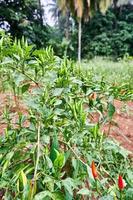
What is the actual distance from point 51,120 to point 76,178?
21 cm

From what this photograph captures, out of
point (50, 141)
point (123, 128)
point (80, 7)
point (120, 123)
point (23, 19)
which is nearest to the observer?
point (50, 141)

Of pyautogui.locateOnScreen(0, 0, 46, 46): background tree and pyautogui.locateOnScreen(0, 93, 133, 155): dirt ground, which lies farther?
pyautogui.locateOnScreen(0, 0, 46, 46): background tree

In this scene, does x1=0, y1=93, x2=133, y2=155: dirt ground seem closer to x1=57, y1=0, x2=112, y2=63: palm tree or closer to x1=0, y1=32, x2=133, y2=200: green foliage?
x1=0, y1=32, x2=133, y2=200: green foliage

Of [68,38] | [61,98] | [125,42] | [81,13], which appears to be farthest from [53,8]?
[61,98]

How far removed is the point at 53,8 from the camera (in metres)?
26.3

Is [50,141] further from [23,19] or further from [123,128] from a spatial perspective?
[23,19]

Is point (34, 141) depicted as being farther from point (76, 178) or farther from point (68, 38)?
point (68, 38)

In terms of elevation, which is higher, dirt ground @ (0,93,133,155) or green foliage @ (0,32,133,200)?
green foliage @ (0,32,133,200)

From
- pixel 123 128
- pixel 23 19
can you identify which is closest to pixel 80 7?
pixel 23 19

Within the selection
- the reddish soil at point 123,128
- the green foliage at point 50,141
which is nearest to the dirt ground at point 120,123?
the reddish soil at point 123,128

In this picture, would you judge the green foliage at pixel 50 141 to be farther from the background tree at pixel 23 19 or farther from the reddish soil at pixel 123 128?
the background tree at pixel 23 19

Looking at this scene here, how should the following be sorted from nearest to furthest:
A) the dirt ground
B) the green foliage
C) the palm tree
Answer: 1. the green foliage
2. the dirt ground
3. the palm tree

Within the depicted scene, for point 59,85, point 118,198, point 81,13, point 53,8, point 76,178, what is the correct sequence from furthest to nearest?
1. point 53,8
2. point 81,13
3. point 59,85
4. point 76,178
5. point 118,198

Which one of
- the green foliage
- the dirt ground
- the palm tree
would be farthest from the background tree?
the green foliage
